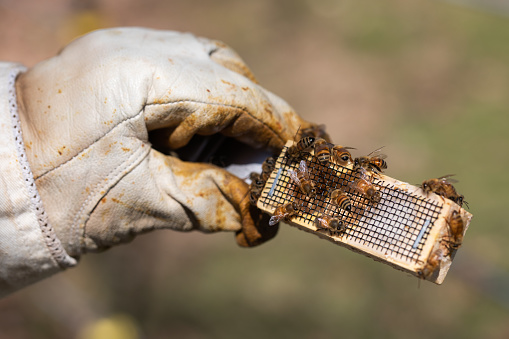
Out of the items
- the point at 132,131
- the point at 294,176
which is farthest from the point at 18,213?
the point at 294,176

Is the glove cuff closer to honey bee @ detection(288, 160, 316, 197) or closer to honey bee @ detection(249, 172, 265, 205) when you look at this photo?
honey bee @ detection(249, 172, 265, 205)

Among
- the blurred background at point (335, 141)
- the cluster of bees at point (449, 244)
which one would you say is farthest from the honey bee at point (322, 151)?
the blurred background at point (335, 141)

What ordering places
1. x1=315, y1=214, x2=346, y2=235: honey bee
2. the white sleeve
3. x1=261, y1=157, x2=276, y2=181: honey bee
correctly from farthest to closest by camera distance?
x1=261, y1=157, x2=276, y2=181: honey bee, the white sleeve, x1=315, y1=214, x2=346, y2=235: honey bee

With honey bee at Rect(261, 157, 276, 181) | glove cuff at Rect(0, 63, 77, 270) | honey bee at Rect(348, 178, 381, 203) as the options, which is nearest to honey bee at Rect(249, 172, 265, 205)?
honey bee at Rect(261, 157, 276, 181)

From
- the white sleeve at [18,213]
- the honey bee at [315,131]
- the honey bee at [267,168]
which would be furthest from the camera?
the honey bee at [315,131]

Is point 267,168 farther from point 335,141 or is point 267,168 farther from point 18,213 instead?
point 335,141

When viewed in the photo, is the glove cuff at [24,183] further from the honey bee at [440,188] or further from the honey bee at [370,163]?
the honey bee at [440,188]
